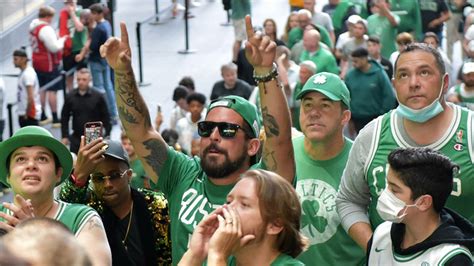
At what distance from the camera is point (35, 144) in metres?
5.59

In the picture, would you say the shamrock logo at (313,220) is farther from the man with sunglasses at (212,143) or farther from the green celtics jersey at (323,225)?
the man with sunglasses at (212,143)

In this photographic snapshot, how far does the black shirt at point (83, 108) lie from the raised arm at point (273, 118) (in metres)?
7.99

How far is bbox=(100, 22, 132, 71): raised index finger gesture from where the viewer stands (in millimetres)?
5992

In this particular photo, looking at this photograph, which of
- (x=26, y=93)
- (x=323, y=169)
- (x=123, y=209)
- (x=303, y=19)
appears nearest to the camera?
(x=323, y=169)

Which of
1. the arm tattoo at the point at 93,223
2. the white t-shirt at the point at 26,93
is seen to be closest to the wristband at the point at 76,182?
the arm tattoo at the point at 93,223

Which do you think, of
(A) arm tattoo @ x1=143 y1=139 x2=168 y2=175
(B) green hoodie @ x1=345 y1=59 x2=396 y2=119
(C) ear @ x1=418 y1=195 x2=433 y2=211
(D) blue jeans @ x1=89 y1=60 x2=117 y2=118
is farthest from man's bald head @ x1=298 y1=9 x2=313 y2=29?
(C) ear @ x1=418 y1=195 x2=433 y2=211

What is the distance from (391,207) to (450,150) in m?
0.62

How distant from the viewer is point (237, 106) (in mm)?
5766

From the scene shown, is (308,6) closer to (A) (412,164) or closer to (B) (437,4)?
(B) (437,4)

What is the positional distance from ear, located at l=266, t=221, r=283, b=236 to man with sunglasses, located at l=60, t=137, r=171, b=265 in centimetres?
165

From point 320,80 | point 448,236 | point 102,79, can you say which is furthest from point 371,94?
point 448,236

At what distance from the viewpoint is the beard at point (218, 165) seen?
564cm

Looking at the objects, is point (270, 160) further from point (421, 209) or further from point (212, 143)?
point (421, 209)

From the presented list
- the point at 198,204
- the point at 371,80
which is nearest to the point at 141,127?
the point at 198,204
